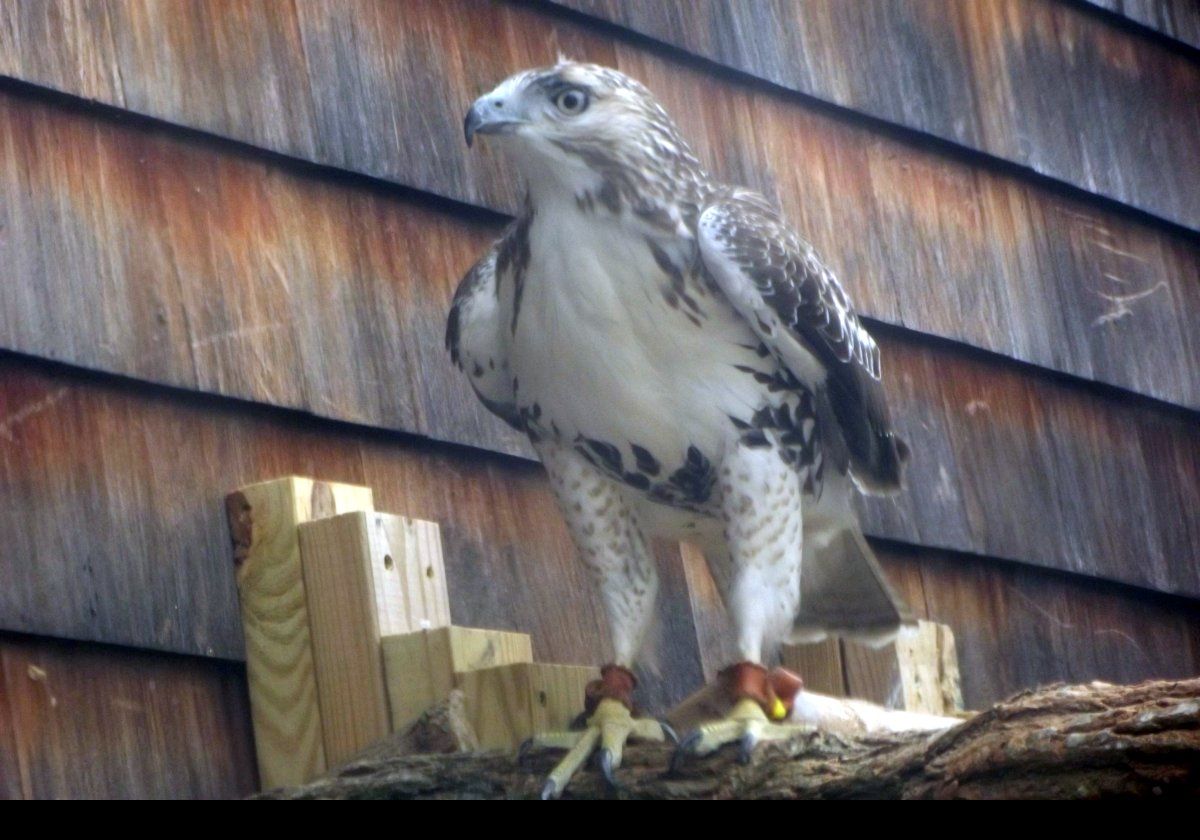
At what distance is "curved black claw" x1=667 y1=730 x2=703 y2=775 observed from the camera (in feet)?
9.64

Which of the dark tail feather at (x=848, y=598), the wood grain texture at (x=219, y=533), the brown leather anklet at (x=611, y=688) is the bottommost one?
the brown leather anklet at (x=611, y=688)

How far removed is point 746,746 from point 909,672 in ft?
3.50

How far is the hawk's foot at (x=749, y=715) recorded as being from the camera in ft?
9.71

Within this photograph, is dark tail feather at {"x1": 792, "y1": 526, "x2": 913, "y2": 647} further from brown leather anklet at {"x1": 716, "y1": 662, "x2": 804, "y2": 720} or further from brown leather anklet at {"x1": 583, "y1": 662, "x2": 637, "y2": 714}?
brown leather anklet at {"x1": 583, "y1": 662, "x2": 637, "y2": 714}

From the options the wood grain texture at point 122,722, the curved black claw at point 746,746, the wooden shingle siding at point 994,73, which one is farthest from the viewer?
the wooden shingle siding at point 994,73

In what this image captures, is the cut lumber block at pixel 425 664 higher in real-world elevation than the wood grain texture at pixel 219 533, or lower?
lower

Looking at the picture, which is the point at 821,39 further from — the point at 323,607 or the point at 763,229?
the point at 323,607

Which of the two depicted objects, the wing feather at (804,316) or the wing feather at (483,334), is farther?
the wing feather at (483,334)

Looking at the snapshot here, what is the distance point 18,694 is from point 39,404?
18.7 inches

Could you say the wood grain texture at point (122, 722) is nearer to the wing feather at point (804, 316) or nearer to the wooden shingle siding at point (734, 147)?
the wooden shingle siding at point (734, 147)

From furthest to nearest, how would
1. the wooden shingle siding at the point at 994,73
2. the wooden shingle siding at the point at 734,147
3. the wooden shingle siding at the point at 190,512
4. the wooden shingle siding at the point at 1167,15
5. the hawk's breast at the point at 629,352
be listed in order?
the wooden shingle siding at the point at 1167,15
the wooden shingle siding at the point at 994,73
the wooden shingle siding at the point at 734,147
the hawk's breast at the point at 629,352
the wooden shingle siding at the point at 190,512

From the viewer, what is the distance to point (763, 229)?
138 inches

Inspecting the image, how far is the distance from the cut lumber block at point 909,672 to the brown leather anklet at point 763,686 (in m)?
0.57

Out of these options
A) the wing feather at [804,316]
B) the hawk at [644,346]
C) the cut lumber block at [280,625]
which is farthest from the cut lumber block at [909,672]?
the cut lumber block at [280,625]
